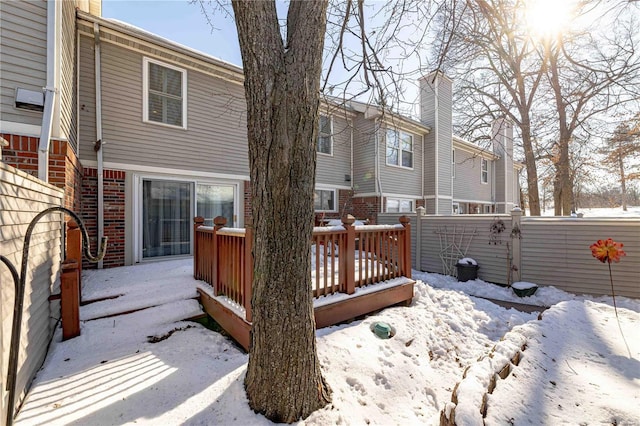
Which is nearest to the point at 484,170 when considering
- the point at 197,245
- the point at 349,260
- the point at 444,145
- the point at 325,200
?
the point at 444,145

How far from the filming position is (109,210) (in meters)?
5.88

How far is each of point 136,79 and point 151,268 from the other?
4310mm

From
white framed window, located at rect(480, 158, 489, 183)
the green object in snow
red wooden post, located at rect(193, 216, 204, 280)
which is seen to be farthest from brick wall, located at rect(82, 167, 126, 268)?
white framed window, located at rect(480, 158, 489, 183)

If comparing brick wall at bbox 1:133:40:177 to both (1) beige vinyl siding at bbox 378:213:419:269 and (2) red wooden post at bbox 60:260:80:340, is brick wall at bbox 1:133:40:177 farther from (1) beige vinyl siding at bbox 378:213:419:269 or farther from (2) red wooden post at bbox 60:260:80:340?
(1) beige vinyl siding at bbox 378:213:419:269

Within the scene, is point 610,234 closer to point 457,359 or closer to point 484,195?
point 457,359

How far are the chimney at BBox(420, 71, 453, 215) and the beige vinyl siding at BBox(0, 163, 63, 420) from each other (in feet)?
41.0

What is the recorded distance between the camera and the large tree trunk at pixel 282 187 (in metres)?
1.91

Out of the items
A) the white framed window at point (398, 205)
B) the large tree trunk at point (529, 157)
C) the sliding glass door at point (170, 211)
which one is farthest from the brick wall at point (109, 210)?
the large tree trunk at point (529, 157)

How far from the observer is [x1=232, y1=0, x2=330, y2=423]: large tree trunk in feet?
6.25

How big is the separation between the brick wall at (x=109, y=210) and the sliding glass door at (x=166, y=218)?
0.43 meters

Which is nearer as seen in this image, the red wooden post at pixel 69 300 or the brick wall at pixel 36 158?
the red wooden post at pixel 69 300

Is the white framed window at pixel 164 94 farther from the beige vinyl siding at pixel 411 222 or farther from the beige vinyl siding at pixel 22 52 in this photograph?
the beige vinyl siding at pixel 411 222

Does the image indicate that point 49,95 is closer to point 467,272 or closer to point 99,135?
point 99,135

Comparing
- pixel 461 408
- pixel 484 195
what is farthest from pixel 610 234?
pixel 484 195
